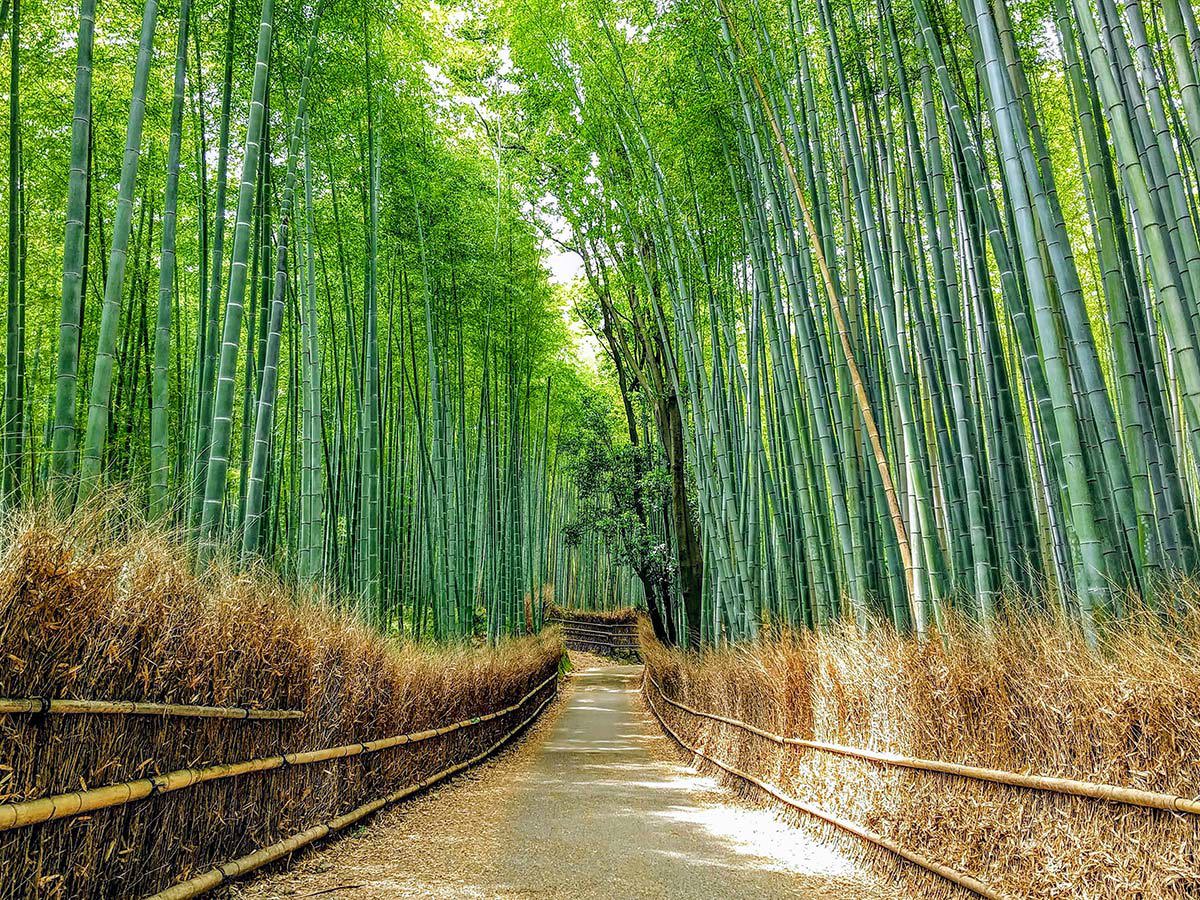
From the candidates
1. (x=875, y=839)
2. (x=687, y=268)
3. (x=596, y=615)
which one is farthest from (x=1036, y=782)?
(x=596, y=615)

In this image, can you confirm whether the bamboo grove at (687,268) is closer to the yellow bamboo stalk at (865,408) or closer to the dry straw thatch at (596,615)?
the yellow bamboo stalk at (865,408)

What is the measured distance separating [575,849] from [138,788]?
5.77 ft

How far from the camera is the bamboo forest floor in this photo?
8.44 feet

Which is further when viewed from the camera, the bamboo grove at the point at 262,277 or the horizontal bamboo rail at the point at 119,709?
the bamboo grove at the point at 262,277

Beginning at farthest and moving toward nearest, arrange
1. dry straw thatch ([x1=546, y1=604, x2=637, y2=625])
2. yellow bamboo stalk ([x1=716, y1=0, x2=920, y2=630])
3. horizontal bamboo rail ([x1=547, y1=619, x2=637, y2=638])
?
dry straw thatch ([x1=546, y1=604, x2=637, y2=625])
horizontal bamboo rail ([x1=547, y1=619, x2=637, y2=638])
yellow bamboo stalk ([x1=716, y1=0, x2=920, y2=630])

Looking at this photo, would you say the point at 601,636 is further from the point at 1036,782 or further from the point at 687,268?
the point at 1036,782

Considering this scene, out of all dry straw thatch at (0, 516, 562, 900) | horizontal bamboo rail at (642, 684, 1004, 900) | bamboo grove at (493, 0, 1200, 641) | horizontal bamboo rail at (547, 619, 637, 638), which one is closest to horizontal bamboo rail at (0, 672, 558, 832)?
dry straw thatch at (0, 516, 562, 900)

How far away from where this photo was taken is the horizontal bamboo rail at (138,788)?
1508 millimetres

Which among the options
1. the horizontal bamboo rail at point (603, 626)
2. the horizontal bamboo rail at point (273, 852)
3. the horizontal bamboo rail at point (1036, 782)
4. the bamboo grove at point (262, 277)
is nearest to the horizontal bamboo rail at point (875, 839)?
the horizontal bamboo rail at point (1036, 782)

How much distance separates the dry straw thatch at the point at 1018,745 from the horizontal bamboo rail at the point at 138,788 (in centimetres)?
209

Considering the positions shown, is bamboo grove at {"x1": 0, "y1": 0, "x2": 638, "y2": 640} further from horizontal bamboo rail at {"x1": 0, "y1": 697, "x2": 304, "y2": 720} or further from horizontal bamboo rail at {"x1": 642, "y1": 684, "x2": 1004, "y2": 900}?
horizontal bamboo rail at {"x1": 642, "y1": 684, "x2": 1004, "y2": 900}

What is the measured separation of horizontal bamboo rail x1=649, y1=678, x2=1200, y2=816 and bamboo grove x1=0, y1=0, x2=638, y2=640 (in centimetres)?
245

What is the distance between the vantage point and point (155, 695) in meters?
2.04

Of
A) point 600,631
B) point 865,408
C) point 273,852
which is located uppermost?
point 865,408
